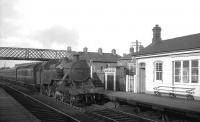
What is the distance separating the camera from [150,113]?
13977 mm

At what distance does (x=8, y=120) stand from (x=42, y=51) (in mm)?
45100

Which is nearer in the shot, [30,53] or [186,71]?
[186,71]

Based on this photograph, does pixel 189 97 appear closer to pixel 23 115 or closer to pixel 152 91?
pixel 152 91

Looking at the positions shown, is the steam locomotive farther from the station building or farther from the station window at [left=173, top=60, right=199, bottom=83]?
the station window at [left=173, top=60, right=199, bottom=83]

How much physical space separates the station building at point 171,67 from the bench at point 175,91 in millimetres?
209

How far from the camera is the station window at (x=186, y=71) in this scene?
48.9ft

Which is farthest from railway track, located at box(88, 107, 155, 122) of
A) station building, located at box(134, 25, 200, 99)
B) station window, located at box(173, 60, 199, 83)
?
station window, located at box(173, 60, 199, 83)

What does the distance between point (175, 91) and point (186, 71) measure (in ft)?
4.73

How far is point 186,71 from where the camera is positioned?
1565 cm

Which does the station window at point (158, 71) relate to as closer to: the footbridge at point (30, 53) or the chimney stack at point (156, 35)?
the chimney stack at point (156, 35)

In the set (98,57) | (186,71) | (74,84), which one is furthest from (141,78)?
(98,57)

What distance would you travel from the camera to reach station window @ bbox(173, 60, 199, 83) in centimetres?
1491

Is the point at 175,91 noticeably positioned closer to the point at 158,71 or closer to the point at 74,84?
the point at 158,71

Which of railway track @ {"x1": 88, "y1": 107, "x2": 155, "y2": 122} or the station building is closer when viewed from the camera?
railway track @ {"x1": 88, "y1": 107, "x2": 155, "y2": 122}
